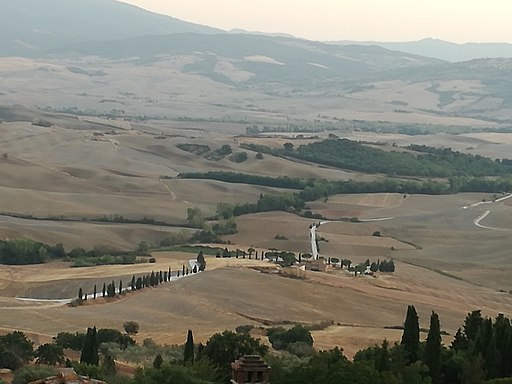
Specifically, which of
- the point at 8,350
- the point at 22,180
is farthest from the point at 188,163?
the point at 8,350

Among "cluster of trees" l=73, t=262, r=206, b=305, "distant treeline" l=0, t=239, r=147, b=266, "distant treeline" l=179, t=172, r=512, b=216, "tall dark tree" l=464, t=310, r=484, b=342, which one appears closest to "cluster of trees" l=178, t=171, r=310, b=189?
"distant treeline" l=179, t=172, r=512, b=216

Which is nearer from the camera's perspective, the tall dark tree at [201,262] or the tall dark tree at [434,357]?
the tall dark tree at [434,357]

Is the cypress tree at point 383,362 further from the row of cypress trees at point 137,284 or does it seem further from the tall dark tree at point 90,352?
the row of cypress trees at point 137,284

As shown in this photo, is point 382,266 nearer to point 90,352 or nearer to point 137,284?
point 137,284

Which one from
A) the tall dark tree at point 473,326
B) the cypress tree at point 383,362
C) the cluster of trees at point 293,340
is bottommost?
the cluster of trees at point 293,340

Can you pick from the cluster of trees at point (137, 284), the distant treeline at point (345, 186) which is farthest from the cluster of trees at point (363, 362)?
the distant treeline at point (345, 186)

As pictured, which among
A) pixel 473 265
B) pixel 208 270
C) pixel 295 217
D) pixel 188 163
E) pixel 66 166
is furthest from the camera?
pixel 188 163

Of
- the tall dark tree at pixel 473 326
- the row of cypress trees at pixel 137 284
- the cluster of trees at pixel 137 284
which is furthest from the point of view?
the row of cypress trees at pixel 137 284

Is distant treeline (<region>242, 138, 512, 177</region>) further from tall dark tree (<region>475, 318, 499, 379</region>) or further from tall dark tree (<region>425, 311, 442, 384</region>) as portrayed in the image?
tall dark tree (<region>425, 311, 442, 384</region>)

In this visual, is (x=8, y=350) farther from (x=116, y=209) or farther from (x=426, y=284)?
(x=116, y=209)
